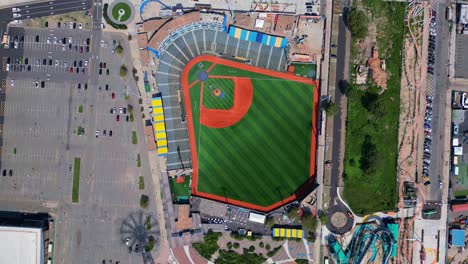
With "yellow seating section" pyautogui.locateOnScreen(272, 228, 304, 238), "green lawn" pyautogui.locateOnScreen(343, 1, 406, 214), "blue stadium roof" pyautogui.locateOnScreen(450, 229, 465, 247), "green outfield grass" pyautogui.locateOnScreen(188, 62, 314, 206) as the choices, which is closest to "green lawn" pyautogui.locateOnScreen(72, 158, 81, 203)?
"green outfield grass" pyautogui.locateOnScreen(188, 62, 314, 206)

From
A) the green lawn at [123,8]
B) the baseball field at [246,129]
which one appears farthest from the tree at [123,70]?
the baseball field at [246,129]

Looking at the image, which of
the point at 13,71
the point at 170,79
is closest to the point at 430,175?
the point at 170,79

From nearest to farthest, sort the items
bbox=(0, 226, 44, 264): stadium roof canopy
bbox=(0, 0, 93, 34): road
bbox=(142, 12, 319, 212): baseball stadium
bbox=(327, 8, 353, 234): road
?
bbox=(0, 226, 44, 264): stadium roof canopy → bbox=(327, 8, 353, 234): road → bbox=(142, 12, 319, 212): baseball stadium → bbox=(0, 0, 93, 34): road

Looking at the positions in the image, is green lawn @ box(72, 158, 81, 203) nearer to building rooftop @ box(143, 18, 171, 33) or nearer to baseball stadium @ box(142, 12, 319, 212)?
baseball stadium @ box(142, 12, 319, 212)

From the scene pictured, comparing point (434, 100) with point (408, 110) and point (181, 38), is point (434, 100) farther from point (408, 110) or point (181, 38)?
point (181, 38)

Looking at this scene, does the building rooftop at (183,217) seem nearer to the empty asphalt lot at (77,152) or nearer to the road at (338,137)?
the empty asphalt lot at (77,152)
